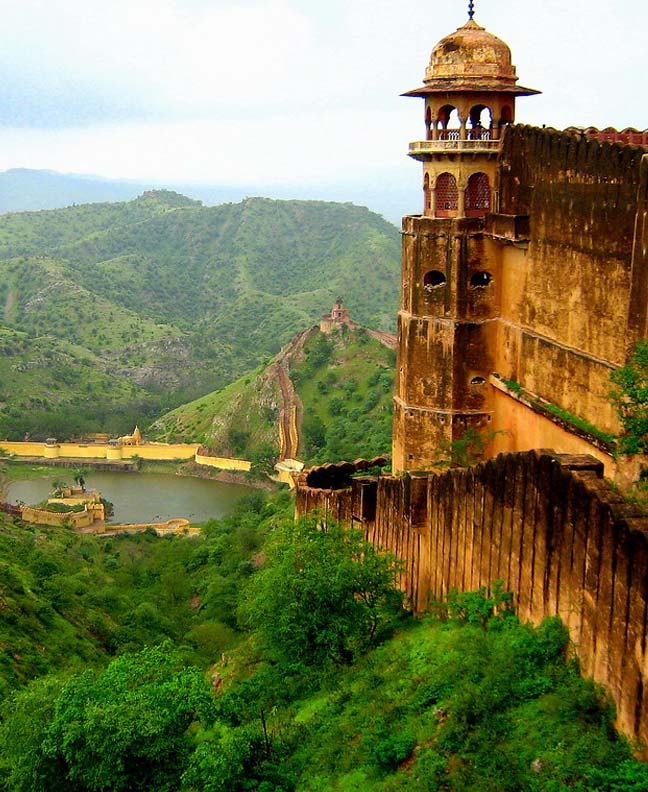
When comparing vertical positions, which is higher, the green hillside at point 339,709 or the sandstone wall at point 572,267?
the sandstone wall at point 572,267

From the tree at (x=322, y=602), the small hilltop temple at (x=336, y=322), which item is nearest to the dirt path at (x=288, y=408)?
the small hilltop temple at (x=336, y=322)

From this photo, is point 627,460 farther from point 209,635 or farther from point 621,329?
point 209,635

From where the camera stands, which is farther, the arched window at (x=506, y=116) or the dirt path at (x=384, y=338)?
the dirt path at (x=384, y=338)

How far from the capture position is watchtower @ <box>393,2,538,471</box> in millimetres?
23594

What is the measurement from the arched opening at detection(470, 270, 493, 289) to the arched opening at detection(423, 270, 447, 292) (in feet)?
2.01

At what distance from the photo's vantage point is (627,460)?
17734 mm

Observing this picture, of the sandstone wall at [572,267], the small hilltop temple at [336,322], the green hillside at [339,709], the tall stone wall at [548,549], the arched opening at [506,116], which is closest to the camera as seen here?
the tall stone wall at [548,549]

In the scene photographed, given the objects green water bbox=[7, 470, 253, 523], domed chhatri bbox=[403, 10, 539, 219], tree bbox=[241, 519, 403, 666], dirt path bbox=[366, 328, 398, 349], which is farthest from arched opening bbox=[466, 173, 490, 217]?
dirt path bbox=[366, 328, 398, 349]

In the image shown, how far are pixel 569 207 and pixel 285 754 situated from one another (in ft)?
35.0

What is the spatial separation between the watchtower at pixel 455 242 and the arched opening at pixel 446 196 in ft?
0.07

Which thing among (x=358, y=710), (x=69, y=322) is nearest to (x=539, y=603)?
(x=358, y=710)

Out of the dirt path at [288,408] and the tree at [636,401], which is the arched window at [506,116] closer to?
the tree at [636,401]

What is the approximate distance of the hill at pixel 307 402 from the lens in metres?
83.5

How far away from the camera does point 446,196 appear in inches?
952
